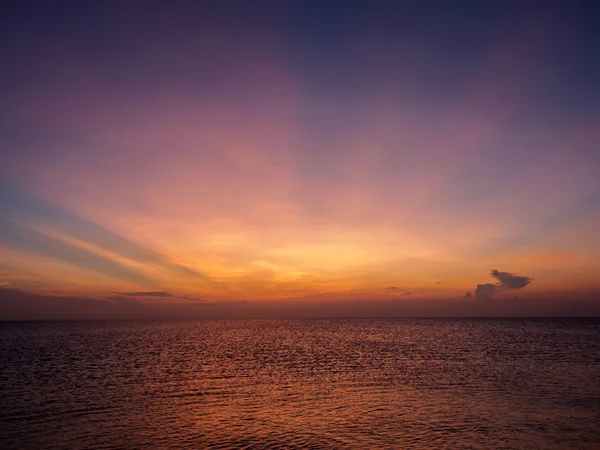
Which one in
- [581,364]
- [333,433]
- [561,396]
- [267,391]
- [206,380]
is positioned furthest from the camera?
[581,364]

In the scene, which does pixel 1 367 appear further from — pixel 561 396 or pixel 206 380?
pixel 561 396

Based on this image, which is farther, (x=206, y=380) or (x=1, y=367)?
(x=1, y=367)

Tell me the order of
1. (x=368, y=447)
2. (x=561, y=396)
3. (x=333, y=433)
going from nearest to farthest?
(x=368, y=447), (x=333, y=433), (x=561, y=396)

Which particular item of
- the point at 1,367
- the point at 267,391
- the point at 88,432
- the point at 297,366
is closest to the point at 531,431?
the point at 267,391

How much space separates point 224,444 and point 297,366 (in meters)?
37.3

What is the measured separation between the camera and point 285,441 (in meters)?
27.1

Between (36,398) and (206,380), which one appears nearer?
(36,398)

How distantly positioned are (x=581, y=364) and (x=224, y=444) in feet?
191

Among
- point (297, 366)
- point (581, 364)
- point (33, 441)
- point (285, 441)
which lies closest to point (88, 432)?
point (33, 441)

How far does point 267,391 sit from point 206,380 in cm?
1070

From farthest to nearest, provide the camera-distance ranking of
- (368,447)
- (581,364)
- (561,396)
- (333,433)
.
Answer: (581,364)
(561,396)
(333,433)
(368,447)

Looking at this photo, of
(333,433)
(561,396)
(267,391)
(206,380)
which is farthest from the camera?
(206,380)

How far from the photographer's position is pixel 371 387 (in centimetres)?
4503

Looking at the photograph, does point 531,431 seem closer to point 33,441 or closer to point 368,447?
point 368,447
